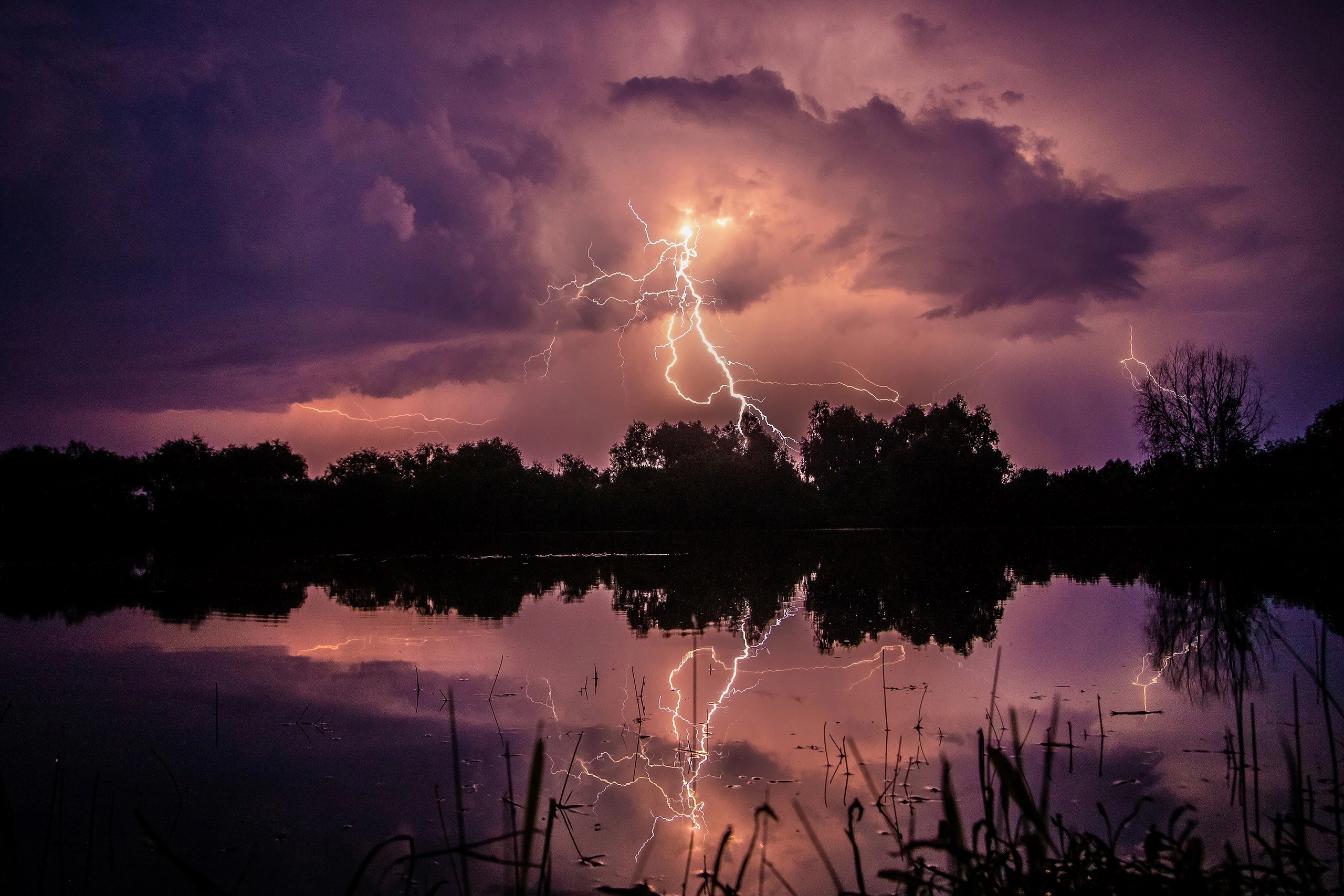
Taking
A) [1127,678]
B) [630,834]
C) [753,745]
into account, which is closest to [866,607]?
[1127,678]

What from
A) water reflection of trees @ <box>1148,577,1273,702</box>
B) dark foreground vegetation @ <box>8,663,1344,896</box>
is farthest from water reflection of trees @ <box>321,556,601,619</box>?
water reflection of trees @ <box>1148,577,1273,702</box>

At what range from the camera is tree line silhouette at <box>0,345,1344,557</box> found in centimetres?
4275

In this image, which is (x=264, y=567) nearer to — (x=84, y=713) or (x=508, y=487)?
(x=84, y=713)

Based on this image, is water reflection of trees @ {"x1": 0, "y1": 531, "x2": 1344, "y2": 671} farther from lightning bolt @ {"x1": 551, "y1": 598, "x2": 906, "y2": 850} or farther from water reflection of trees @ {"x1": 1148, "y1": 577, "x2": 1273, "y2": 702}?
lightning bolt @ {"x1": 551, "y1": 598, "x2": 906, "y2": 850}

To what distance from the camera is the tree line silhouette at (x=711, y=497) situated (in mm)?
42750

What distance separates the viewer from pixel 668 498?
5259cm

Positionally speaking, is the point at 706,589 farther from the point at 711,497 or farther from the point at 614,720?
the point at 711,497

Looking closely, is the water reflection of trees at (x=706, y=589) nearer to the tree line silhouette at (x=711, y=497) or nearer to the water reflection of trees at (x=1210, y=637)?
the water reflection of trees at (x=1210, y=637)

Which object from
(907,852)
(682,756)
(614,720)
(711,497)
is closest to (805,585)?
(614,720)

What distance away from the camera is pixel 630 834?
457 centimetres

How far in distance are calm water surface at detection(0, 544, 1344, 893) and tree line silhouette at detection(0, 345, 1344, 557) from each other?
24225 mm

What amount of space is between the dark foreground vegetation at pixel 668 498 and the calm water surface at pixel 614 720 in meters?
25.6

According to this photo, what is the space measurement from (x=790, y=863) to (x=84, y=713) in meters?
6.83

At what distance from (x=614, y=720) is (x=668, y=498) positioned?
150ft
